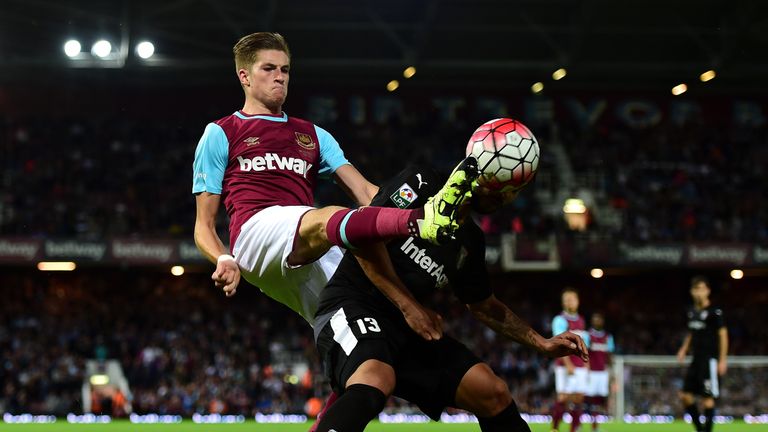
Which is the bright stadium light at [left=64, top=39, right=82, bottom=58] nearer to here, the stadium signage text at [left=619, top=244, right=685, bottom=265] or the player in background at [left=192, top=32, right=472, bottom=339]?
the stadium signage text at [left=619, top=244, right=685, bottom=265]

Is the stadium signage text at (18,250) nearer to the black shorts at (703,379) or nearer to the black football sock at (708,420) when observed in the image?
the black shorts at (703,379)

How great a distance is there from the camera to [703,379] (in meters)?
12.7

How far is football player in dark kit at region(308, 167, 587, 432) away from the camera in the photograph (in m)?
4.55

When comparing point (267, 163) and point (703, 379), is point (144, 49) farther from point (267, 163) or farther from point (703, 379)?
point (267, 163)

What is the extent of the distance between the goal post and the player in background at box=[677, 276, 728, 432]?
7475 millimetres

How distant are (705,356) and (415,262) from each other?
8657 millimetres

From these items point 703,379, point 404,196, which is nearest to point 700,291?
point 703,379

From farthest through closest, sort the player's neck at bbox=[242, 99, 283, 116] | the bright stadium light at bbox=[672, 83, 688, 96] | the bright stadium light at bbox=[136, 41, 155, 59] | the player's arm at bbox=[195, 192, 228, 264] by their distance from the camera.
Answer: the bright stadium light at bbox=[672, 83, 688, 96] → the bright stadium light at bbox=[136, 41, 155, 59] → the player's neck at bbox=[242, 99, 283, 116] → the player's arm at bbox=[195, 192, 228, 264]

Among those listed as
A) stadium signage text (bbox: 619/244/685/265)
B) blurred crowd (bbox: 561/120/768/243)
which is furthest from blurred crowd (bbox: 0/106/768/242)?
stadium signage text (bbox: 619/244/685/265)

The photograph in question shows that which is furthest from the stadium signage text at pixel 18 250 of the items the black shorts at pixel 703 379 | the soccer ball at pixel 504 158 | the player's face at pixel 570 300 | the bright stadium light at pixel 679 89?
the soccer ball at pixel 504 158

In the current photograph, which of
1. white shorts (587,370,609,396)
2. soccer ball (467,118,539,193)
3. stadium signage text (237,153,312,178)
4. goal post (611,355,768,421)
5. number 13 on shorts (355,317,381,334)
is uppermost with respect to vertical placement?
stadium signage text (237,153,312,178)

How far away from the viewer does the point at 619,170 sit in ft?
94.3

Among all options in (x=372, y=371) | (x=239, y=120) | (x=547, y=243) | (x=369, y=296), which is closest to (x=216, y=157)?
(x=239, y=120)

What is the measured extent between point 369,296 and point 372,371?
450mm
